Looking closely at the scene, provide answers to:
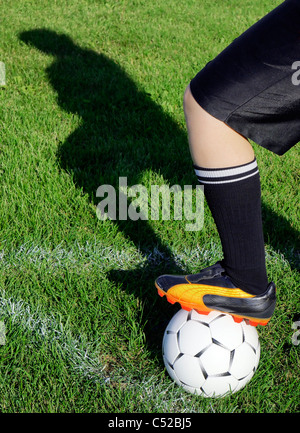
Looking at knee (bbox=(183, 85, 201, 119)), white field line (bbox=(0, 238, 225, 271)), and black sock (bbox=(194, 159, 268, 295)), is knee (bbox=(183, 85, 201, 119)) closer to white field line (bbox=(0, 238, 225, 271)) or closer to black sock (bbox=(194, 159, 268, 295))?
black sock (bbox=(194, 159, 268, 295))

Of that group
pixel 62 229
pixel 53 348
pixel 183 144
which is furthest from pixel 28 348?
pixel 183 144

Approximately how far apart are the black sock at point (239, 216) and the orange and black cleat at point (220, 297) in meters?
0.05

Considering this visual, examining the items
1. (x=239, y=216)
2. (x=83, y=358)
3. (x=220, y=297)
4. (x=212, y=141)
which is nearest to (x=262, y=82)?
(x=212, y=141)

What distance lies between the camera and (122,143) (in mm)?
3812

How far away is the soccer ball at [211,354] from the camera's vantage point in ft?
6.20

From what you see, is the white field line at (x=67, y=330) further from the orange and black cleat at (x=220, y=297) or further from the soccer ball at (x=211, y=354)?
the orange and black cleat at (x=220, y=297)

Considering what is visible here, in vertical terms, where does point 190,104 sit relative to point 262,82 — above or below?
below

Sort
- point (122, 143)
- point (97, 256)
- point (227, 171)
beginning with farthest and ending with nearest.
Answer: point (122, 143), point (97, 256), point (227, 171)

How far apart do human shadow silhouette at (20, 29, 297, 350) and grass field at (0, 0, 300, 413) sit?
1 centimetres

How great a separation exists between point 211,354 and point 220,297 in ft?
0.83

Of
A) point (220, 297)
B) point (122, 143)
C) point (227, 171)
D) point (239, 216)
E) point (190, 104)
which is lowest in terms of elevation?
point (122, 143)

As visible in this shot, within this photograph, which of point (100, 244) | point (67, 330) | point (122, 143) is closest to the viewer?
point (67, 330)

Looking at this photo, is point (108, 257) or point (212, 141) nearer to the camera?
point (212, 141)

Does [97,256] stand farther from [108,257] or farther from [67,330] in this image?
[67,330]
